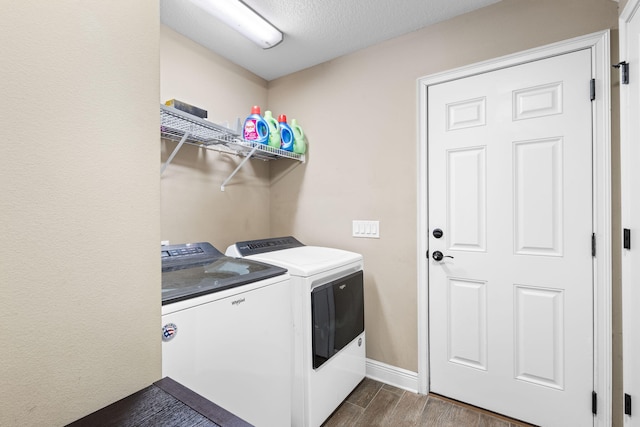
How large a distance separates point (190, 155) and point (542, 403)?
8.61 ft

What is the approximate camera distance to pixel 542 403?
Answer: 1.62 meters

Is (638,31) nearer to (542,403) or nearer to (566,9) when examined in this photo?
(566,9)

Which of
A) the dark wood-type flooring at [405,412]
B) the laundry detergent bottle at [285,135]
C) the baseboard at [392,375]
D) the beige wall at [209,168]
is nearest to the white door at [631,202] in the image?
the dark wood-type flooring at [405,412]

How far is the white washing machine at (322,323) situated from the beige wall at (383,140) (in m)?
0.24

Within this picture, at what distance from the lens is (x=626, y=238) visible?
133cm

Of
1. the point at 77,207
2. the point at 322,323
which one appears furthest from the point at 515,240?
the point at 77,207

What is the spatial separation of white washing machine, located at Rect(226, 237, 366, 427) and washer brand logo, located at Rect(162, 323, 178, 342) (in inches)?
26.0

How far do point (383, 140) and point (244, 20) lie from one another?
1.16m

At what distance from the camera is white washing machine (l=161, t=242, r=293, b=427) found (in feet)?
3.46

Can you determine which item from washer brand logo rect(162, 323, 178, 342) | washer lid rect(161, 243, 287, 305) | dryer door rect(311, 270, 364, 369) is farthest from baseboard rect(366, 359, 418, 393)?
washer brand logo rect(162, 323, 178, 342)

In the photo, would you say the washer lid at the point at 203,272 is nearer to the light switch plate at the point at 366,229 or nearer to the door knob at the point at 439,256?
the light switch plate at the point at 366,229

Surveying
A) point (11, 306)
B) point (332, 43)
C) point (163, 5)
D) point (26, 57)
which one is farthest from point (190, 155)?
point (11, 306)

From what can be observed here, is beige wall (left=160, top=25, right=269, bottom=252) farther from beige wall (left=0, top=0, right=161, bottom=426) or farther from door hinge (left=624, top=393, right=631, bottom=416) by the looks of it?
door hinge (left=624, top=393, right=631, bottom=416)

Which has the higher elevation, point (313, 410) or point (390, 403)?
point (313, 410)
